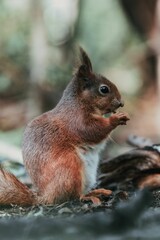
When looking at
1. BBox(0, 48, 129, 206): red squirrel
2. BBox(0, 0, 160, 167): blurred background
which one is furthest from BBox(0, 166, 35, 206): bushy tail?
BBox(0, 0, 160, 167): blurred background

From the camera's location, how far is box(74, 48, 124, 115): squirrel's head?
188 inches

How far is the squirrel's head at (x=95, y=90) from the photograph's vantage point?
4.78 meters

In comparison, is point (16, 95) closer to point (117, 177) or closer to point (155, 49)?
point (155, 49)

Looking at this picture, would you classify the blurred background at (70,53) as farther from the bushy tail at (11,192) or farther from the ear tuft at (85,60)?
the bushy tail at (11,192)

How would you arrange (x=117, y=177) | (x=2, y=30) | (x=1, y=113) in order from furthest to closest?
(x=2, y=30), (x=1, y=113), (x=117, y=177)

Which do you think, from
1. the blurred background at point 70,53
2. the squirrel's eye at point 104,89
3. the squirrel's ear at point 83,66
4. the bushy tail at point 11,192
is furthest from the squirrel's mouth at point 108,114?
the blurred background at point 70,53

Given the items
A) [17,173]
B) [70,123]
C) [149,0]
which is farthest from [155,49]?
[70,123]

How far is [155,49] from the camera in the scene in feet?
44.7

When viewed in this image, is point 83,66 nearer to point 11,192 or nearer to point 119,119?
point 119,119

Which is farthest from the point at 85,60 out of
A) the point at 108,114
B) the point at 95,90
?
the point at 108,114

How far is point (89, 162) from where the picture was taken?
174 inches

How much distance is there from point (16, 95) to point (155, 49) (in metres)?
3.11

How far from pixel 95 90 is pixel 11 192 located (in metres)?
1.00

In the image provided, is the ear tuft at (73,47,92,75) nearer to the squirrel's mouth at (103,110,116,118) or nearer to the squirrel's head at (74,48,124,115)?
the squirrel's head at (74,48,124,115)
